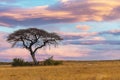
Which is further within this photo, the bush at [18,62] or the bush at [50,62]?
the bush at [50,62]

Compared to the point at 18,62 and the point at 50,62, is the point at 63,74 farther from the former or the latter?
the point at 50,62

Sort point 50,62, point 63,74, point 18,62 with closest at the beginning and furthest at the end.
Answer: point 63,74 < point 18,62 < point 50,62

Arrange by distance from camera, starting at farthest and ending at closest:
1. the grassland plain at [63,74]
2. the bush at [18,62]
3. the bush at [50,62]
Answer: the bush at [50,62] < the bush at [18,62] < the grassland plain at [63,74]

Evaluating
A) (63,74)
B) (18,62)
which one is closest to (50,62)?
(18,62)

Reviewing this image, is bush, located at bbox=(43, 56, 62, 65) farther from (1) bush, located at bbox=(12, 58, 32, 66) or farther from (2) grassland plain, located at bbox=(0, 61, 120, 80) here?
(2) grassland plain, located at bbox=(0, 61, 120, 80)

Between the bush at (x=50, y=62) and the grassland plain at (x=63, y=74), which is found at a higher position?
the grassland plain at (x=63, y=74)

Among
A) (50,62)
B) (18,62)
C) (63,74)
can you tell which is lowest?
(50,62)

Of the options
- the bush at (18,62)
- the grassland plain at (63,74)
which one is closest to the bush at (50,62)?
the bush at (18,62)

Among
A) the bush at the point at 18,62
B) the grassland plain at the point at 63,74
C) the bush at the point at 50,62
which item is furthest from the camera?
the bush at the point at 50,62

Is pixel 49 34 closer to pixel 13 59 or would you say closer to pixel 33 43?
pixel 33 43

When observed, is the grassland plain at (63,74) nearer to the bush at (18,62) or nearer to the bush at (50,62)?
the bush at (18,62)

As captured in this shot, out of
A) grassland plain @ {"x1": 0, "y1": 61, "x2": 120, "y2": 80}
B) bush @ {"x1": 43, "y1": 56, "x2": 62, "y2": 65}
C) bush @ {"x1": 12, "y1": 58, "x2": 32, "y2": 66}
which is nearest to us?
grassland plain @ {"x1": 0, "y1": 61, "x2": 120, "y2": 80}

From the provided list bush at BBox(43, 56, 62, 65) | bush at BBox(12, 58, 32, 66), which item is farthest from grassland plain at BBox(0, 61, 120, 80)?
bush at BBox(43, 56, 62, 65)

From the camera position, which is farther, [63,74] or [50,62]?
[50,62]
